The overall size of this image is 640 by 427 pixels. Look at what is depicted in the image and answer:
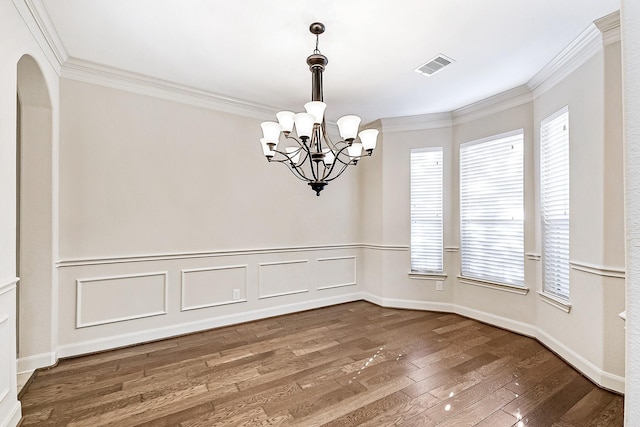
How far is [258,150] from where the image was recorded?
12.8 feet

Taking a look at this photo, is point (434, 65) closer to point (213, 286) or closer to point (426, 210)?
point (426, 210)

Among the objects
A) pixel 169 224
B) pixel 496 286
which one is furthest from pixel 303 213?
pixel 496 286

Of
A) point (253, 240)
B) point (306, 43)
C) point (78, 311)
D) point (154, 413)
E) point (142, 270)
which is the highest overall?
point (306, 43)

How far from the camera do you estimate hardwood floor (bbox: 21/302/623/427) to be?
80.0 inches

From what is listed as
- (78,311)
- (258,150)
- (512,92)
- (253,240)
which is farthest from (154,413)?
(512,92)

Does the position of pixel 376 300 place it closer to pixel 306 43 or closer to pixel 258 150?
pixel 258 150

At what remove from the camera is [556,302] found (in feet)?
9.72

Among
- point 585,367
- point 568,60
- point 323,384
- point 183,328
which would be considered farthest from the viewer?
point 183,328

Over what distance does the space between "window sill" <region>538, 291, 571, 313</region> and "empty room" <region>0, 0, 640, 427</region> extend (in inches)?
0.8

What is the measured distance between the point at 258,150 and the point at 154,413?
9.25ft

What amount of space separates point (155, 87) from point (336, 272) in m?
3.23

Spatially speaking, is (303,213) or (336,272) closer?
(303,213)

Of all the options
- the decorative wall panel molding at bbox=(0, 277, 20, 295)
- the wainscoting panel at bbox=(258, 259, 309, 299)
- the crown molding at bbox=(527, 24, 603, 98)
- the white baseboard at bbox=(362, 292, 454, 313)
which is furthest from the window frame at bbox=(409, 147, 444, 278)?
the decorative wall panel molding at bbox=(0, 277, 20, 295)

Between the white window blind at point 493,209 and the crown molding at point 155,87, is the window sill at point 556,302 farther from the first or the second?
the crown molding at point 155,87
